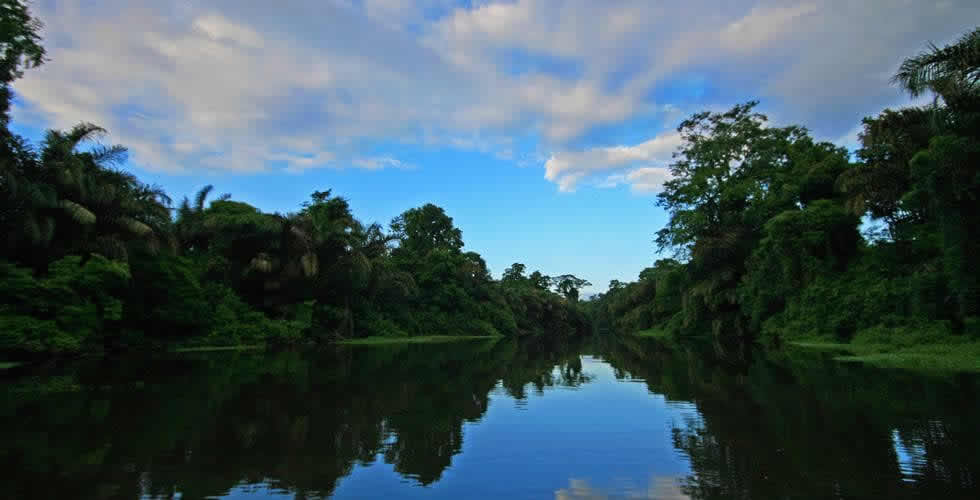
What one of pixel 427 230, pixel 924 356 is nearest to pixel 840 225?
pixel 924 356

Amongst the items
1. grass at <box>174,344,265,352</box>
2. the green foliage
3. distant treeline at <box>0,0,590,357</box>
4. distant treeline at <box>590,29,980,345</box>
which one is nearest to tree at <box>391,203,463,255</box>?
distant treeline at <box>0,0,590,357</box>

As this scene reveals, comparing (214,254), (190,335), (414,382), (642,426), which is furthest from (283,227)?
(642,426)

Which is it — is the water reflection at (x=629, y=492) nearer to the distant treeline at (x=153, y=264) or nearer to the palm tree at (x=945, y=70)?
the palm tree at (x=945, y=70)

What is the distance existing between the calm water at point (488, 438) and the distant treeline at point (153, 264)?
7360 mm

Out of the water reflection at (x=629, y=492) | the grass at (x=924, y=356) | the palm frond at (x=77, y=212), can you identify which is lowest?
the water reflection at (x=629, y=492)

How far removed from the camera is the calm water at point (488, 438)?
19.5 ft

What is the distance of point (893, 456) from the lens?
6.86 metres

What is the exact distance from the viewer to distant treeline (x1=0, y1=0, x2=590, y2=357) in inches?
794

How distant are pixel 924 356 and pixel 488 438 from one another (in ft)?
52.1

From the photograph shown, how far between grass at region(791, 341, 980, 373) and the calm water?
2.37 meters

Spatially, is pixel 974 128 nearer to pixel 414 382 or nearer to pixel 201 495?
pixel 414 382

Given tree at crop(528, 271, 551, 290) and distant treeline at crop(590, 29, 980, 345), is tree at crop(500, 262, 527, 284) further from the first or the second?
distant treeline at crop(590, 29, 980, 345)

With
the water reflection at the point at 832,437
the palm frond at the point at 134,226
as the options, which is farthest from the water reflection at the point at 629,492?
the palm frond at the point at 134,226

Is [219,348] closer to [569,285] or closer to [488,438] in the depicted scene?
[488,438]
